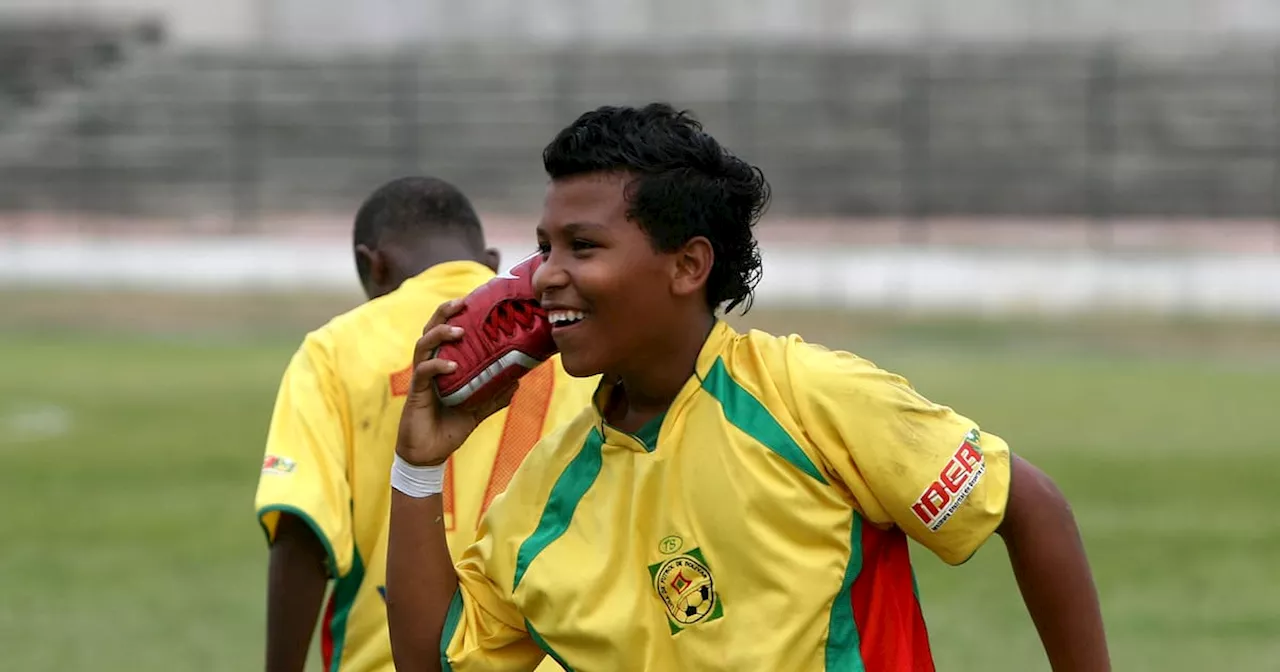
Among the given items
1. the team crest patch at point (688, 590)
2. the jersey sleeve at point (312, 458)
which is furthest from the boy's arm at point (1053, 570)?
the jersey sleeve at point (312, 458)

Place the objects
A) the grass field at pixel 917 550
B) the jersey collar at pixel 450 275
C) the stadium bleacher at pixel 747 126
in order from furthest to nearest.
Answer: the stadium bleacher at pixel 747 126, the grass field at pixel 917 550, the jersey collar at pixel 450 275

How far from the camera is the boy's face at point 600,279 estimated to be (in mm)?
3020

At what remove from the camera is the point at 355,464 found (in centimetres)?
435

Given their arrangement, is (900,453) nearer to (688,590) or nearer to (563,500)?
(688,590)

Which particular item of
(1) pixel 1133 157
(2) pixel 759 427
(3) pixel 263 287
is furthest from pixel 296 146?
(2) pixel 759 427

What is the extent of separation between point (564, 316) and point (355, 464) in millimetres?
1430

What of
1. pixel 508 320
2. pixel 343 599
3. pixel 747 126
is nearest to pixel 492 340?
pixel 508 320

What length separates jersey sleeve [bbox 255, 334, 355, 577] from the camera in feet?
13.8

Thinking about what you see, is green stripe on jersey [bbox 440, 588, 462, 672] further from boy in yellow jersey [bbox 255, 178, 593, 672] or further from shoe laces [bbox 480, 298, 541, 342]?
boy in yellow jersey [bbox 255, 178, 593, 672]

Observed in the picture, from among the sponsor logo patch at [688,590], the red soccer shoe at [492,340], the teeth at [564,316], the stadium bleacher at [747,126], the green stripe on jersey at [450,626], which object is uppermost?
the teeth at [564,316]

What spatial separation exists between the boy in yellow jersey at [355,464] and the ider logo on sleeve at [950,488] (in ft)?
4.39

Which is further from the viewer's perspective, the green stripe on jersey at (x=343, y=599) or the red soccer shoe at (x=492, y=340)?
the green stripe on jersey at (x=343, y=599)

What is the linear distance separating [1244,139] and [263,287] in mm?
14475

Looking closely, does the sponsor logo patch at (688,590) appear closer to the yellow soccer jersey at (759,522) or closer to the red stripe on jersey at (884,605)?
the yellow soccer jersey at (759,522)
